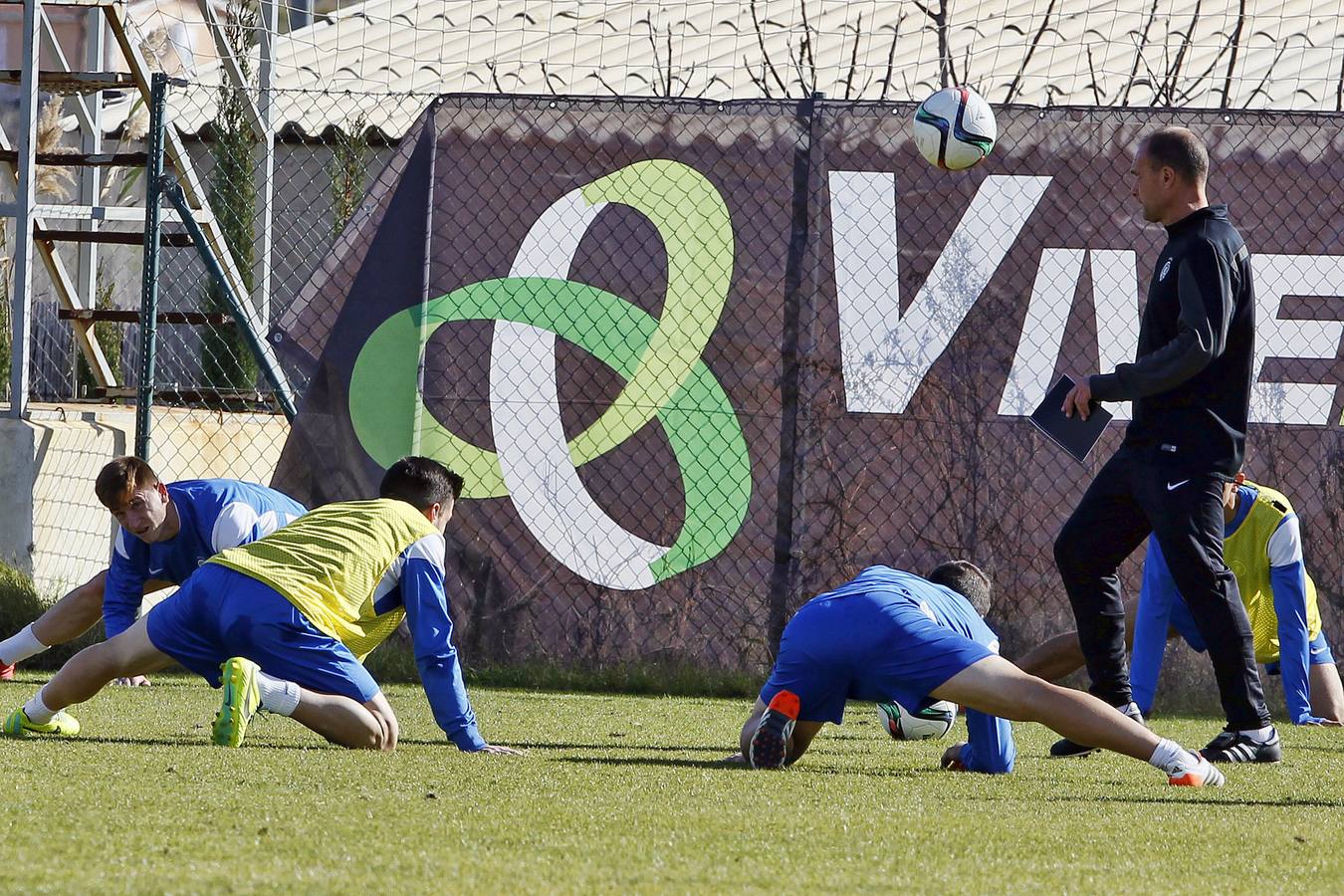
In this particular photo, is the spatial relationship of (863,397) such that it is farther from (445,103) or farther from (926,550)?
(445,103)

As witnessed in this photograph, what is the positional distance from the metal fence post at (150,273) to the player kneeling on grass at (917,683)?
3814 millimetres

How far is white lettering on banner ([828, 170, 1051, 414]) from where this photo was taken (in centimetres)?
799

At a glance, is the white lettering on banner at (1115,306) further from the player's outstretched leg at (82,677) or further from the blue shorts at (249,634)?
the player's outstretched leg at (82,677)

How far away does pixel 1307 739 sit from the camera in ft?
21.0

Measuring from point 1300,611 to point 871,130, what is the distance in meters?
2.93

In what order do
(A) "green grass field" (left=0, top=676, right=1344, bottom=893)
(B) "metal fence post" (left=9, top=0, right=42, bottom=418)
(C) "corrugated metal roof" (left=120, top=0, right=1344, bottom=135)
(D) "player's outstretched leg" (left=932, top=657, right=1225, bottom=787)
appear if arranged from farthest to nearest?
(C) "corrugated metal roof" (left=120, top=0, right=1344, bottom=135), (B) "metal fence post" (left=9, top=0, right=42, bottom=418), (D) "player's outstretched leg" (left=932, top=657, right=1225, bottom=787), (A) "green grass field" (left=0, top=676, right=1344, bottom=893)

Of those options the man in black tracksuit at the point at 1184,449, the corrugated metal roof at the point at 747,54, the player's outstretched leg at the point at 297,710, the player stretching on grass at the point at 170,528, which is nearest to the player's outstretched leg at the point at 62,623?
the player stretching on grass at the point at 170,528

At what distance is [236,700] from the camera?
4969 millimetres

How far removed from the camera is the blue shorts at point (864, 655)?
4.90 meters

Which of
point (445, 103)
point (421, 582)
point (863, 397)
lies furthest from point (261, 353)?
point (421, 582)

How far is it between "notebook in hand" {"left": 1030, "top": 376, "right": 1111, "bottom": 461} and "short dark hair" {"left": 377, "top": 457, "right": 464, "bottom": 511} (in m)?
1.96

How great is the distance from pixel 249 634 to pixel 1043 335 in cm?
427

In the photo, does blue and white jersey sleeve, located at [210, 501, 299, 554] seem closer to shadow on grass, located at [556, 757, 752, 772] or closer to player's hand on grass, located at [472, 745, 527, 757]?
player's hand on grass, located at [472, 745, 527, 757]

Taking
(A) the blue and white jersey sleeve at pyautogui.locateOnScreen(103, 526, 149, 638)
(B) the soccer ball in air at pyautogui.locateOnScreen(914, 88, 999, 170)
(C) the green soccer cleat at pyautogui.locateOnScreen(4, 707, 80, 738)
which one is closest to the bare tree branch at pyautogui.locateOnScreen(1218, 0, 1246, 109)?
(B) the soccer ball in air at pyautogui.locateOnScreen(914, 88, 999, 170)
